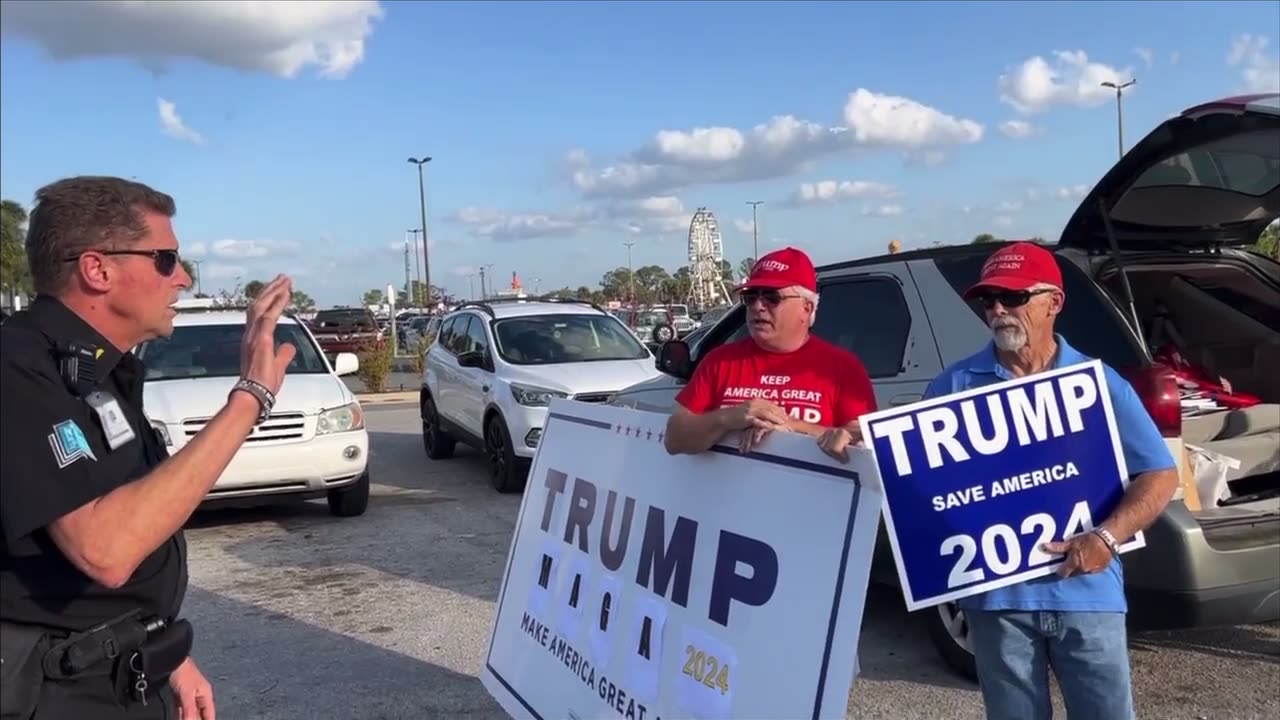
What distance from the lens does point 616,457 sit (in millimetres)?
3598

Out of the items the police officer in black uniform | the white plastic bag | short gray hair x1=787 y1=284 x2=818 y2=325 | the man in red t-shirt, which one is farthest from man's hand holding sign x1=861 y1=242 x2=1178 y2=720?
the white plastic bag

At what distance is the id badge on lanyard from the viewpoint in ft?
6.41

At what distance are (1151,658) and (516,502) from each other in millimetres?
5625

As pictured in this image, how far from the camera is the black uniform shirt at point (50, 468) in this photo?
179cm

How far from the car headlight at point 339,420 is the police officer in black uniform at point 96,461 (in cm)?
621

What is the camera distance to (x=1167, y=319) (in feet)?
18.9

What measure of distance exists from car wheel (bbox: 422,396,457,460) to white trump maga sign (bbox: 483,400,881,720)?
8.05 m

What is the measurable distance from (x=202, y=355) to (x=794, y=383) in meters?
7.11

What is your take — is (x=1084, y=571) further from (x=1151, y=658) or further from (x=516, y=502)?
(x=516, y=502)

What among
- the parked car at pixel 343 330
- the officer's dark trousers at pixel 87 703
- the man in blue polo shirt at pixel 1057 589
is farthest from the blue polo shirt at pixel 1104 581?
the parked car at pixel 343 330

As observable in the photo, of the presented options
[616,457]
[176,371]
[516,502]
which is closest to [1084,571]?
[616,457]

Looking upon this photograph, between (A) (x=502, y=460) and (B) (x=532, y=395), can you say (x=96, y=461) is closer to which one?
(B) (x=532, y=395)

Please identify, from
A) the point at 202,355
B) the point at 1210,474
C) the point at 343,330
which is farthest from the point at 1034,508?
the point at 343,330

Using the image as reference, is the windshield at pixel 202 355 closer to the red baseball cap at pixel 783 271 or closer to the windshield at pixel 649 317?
the red baseball cap at pixel 783 271
